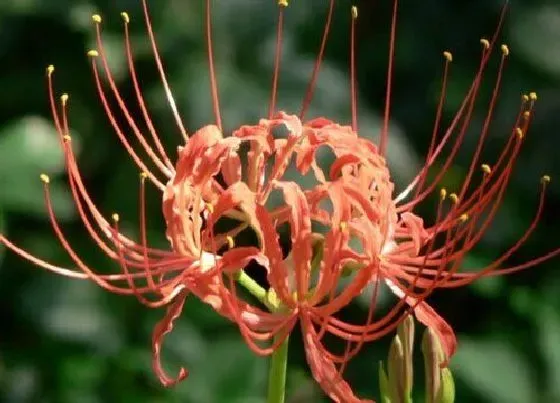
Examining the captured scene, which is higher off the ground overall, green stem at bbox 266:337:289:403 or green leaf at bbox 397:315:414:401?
green leaf at bbox 397:315:414:401

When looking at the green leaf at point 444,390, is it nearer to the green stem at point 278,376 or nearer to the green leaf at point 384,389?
the green leaf at point 384,389

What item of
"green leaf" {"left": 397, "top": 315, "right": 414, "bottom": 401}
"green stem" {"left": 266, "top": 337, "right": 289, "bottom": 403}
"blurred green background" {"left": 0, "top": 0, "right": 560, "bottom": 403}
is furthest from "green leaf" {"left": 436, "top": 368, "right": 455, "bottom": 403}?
"blurred green background" {"left": 0, "top": 0, "right": 560, "bottom": 403}

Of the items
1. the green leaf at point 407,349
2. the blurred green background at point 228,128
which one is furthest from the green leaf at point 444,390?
the blurred green background at point 228,128

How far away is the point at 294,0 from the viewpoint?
228 cm

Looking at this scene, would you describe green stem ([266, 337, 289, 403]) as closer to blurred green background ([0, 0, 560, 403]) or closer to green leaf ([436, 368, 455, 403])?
green leaf ([436, 368, 455, 403])

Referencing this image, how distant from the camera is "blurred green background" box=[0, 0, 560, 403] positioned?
6.92 feet

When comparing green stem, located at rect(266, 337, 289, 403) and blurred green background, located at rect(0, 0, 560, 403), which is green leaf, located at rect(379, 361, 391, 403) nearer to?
green stem, located at rect(266, 337, 289, 403)

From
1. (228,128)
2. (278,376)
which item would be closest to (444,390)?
(278,376)

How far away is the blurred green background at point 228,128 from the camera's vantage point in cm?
211

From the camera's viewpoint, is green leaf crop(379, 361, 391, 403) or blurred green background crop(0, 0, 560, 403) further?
blurred green background crop(0, 0, 560, 403)

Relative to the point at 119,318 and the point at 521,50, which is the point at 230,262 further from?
the point at 521,50

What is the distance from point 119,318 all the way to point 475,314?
0.60 m

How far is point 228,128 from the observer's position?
2.08 metres

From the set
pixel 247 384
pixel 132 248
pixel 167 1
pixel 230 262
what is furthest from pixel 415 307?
pixel 167 1
